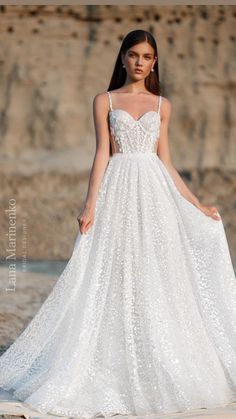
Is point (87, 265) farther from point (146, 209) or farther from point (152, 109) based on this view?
point (152, 109)

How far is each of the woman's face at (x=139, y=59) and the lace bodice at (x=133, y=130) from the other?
10 cm

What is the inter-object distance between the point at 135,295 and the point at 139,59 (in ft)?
2.35

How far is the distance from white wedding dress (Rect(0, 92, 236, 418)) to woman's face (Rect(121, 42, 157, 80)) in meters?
0.13

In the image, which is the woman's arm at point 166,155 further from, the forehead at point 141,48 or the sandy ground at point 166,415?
the sandy ground at point 166,415

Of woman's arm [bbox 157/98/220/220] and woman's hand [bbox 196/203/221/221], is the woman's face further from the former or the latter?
woman's hand [bbox 196/203/221/221]

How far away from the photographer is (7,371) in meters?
3.22

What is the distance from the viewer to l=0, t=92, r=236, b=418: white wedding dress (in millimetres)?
2896

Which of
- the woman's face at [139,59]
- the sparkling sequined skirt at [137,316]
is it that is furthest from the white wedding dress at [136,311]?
the woman's face at [139,59]

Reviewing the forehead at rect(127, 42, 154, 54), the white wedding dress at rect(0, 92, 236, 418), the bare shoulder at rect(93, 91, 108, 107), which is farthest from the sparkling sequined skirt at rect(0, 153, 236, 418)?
the forehead at rect(127, 42, 154, 54)

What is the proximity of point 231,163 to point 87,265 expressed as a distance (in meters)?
6.86

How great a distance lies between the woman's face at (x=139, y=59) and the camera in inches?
120

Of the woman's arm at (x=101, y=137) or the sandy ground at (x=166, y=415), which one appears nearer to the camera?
the sandy ground at (x=166, y=415)

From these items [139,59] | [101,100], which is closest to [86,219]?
[101,100]

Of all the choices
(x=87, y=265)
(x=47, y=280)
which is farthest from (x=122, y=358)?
(x=47, y=280)
